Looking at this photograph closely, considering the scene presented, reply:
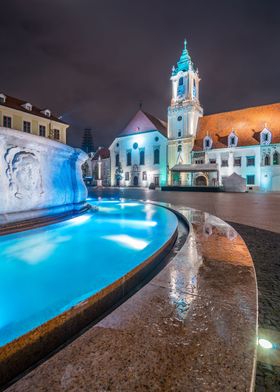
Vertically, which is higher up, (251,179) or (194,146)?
(194,146)

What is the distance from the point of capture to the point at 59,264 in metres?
2.67

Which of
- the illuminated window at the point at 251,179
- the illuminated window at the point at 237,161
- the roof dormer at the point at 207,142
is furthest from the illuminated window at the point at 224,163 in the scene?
the illuminated window at the point at 251,179

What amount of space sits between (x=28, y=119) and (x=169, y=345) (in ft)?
112

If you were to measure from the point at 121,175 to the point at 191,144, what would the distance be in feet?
54.3

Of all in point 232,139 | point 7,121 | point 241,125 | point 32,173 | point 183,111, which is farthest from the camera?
point 183,111

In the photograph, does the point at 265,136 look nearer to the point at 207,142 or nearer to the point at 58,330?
the point at 207,142

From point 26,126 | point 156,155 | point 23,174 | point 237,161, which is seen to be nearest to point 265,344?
point 23,174

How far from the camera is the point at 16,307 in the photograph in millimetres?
1784

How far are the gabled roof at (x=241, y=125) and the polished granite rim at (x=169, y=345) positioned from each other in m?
38.6

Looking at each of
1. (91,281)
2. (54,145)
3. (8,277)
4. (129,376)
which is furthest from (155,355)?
(54,145)

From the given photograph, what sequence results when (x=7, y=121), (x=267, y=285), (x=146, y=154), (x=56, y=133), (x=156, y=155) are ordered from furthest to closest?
(x=146, y=154) → (x=156, y=155) → (x=56, y=133) → (x=7, y=121) → (x=267, y=285)

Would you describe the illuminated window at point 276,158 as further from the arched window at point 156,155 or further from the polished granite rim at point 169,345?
the polished granite rim at point 169,345

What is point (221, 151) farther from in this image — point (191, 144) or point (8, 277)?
point (8, 277)

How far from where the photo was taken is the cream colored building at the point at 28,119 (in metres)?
27.4
